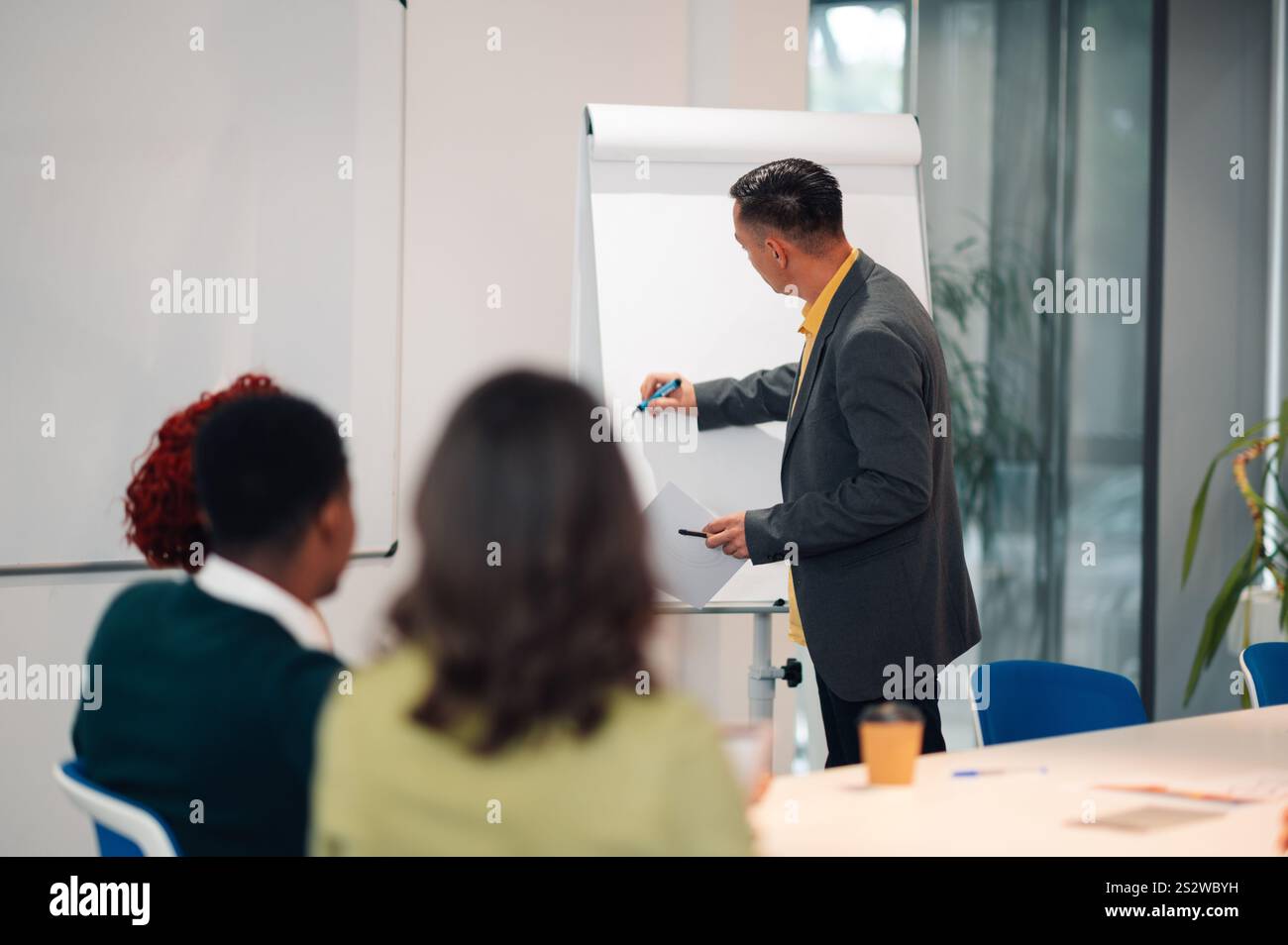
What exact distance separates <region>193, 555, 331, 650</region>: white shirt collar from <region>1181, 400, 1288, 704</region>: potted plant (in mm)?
3327

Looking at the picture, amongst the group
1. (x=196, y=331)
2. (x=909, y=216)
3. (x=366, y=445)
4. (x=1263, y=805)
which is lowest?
(x=1263, y=805)

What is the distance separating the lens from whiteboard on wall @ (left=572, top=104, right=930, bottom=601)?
3.09m

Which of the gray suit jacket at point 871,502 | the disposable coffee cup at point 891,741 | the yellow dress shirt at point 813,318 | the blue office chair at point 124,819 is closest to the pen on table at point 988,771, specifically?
the disposable coffee cup at point 891,741

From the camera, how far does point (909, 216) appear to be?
3295 millimetres

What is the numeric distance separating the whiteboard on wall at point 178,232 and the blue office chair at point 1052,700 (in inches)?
59.0

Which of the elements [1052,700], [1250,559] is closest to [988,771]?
[1052,700]

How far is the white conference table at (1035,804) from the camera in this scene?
1486 mm

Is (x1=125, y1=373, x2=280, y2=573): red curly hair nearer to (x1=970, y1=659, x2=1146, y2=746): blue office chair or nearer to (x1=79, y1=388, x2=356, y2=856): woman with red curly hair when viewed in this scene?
(x1=79, y1=388, x2=356, y2=856): woman with red curly hair

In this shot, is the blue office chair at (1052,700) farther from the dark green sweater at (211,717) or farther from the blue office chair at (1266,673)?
the dark green sweater at (211,717)
